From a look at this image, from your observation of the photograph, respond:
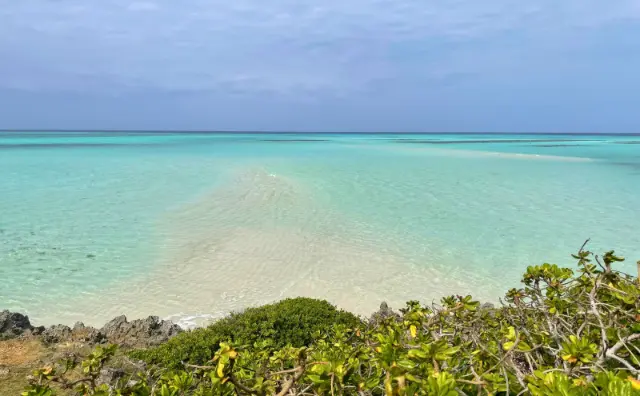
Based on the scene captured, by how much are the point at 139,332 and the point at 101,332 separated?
593mm

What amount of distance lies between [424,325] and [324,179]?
23755 millimetres

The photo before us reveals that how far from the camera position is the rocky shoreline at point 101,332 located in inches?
249

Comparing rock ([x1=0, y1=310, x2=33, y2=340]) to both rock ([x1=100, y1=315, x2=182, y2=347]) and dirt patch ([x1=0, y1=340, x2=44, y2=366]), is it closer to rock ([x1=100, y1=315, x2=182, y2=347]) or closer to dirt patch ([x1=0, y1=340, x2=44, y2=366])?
dirt patch ([x1=0, y1=340, x2=44, y2=366])

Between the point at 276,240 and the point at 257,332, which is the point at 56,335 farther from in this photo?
the point at 276,240

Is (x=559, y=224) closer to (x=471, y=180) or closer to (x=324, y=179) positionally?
(x=471, y=180)

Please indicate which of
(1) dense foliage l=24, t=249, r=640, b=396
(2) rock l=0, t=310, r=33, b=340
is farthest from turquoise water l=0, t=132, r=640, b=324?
(1) dense foliage l=24, t=249, r=640, b=396

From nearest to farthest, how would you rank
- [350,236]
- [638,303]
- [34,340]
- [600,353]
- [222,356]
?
1. [222,356]
2. [600,353]
3. [638,303]
4. [34,340]
5. [350,236]

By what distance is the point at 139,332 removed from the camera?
260 inches

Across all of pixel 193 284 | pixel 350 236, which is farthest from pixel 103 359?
pixel 350 236

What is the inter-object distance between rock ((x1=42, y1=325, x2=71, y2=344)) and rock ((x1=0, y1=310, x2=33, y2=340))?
307 millimetres

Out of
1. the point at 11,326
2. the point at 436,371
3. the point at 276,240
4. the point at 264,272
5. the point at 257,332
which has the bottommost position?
the point at 264,272

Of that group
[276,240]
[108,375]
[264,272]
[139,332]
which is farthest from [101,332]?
[276,240]

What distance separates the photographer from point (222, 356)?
4.48ft

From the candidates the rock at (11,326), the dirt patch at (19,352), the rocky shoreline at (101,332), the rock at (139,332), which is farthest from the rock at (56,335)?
Answer: the rock at (139,332)
